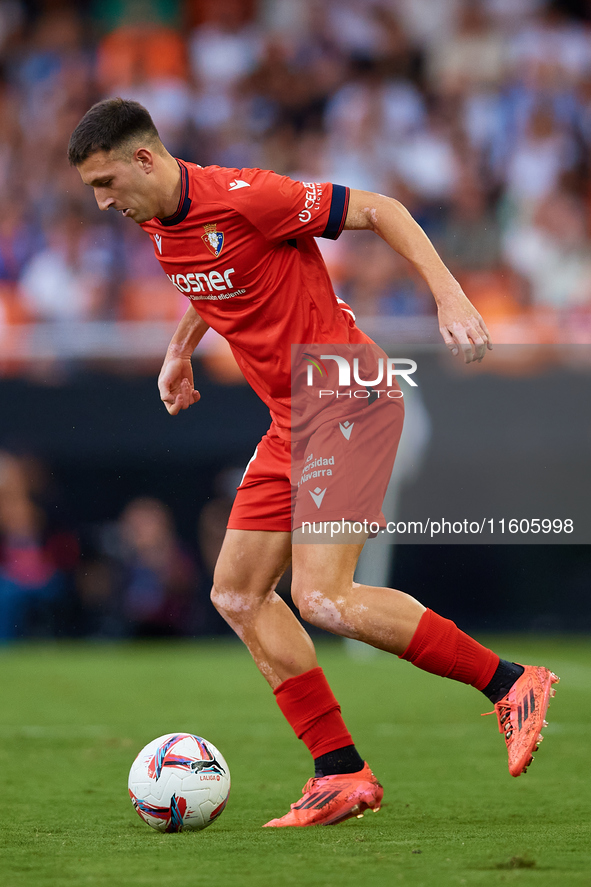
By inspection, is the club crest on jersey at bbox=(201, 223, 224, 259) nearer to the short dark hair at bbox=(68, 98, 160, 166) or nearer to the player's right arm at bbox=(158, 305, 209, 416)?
the short dark hair at bbox=(68, 98, 160, 166)

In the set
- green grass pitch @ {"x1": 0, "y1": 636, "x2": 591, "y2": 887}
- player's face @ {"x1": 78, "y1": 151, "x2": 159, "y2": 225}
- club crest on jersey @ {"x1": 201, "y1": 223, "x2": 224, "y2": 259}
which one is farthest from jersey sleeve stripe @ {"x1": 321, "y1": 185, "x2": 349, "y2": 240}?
green grass pitch @ {"x1": 0, "y1": 636, "x2": 591, "y2": 887}

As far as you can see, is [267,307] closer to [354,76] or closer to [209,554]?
[209,554]

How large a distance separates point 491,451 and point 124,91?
5.26m

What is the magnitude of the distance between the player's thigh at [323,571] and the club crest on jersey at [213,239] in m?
0.97

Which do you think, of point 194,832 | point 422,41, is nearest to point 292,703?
point 194,832

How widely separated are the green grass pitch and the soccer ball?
0.05m

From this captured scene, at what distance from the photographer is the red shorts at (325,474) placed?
11.6ft

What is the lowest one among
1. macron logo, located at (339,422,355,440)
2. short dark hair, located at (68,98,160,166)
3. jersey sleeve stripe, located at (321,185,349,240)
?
macron logo, located at (339,422,355,440)

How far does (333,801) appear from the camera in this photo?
11.6 feet

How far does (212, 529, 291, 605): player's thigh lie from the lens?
3740 mm

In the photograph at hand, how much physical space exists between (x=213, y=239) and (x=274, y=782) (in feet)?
6.80

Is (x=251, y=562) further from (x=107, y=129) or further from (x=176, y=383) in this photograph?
(x=107, y=129)

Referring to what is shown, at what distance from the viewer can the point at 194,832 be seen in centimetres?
337

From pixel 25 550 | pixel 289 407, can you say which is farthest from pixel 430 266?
pixel 25 550
